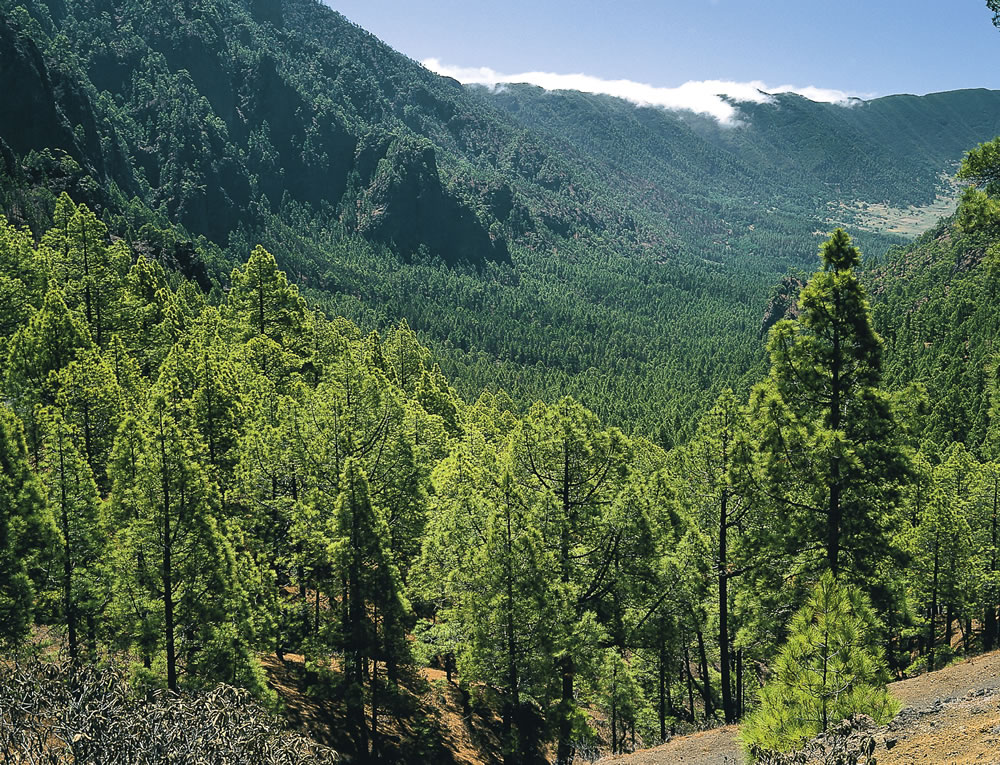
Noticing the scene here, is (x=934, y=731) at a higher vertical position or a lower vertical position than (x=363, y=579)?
higher

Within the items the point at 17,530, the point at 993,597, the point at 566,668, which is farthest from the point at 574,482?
the point at 993,597

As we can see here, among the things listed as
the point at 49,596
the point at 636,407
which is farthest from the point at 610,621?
the point at 636,407

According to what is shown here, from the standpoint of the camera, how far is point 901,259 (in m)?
188

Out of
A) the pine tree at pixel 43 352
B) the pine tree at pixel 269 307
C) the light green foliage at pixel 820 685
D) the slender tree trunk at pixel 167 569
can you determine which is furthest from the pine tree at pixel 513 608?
the pine tree at pixel 269 307

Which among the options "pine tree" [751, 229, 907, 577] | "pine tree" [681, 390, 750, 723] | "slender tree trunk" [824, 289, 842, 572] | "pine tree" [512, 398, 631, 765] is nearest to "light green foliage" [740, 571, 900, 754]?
"slender tree trunk" [824, 289, 842, 572]

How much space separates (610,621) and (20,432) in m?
19.9

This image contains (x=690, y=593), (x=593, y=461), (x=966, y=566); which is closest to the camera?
(x=593, y=461)

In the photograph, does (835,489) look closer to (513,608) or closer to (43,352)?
(513,608)

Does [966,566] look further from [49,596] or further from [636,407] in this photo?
[636,407]

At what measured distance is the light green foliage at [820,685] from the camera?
10297mm

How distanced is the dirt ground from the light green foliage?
4.64ft

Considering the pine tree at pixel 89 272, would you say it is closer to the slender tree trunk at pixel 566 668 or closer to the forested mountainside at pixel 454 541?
the forested mountainside at pixel 454 541

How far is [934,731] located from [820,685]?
3.70 metres

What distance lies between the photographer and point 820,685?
34.6 ft
